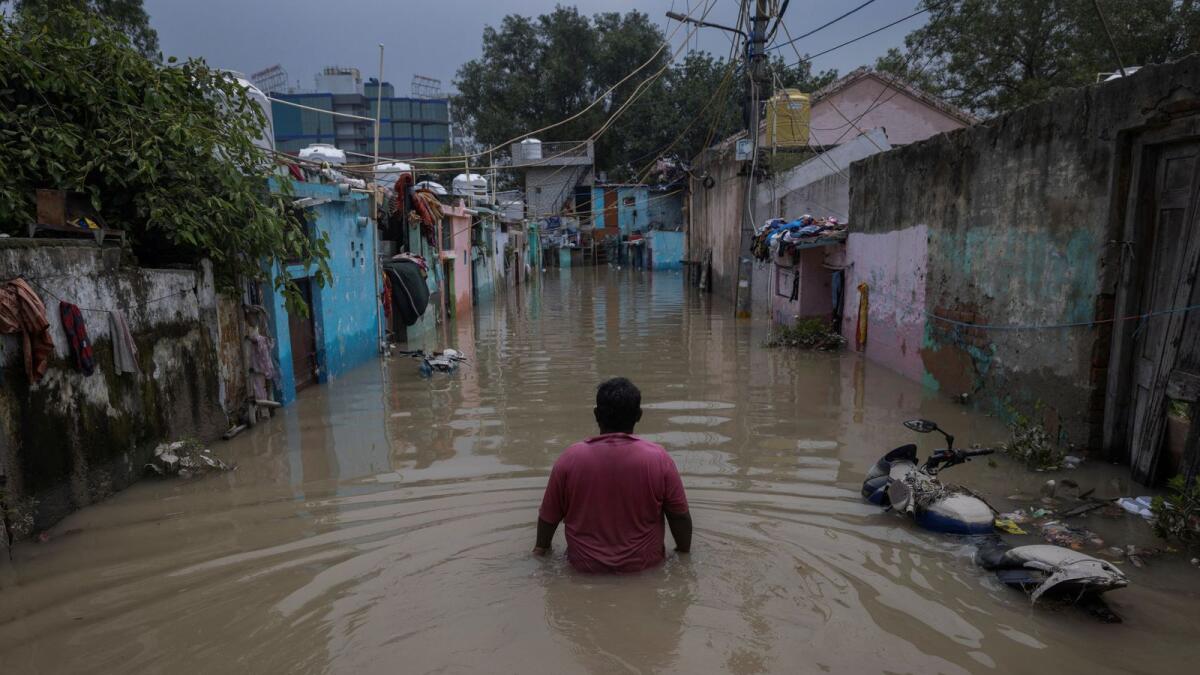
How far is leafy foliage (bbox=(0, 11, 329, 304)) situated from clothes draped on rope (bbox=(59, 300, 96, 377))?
4.10 ft

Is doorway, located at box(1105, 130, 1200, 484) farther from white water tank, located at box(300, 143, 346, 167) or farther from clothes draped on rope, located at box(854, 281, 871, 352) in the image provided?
white water tank, located at box(300, 143, 346, 167)

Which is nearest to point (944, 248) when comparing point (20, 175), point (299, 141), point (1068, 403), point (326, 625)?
point (1068, 403)

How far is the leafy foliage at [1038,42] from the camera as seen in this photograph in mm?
18141

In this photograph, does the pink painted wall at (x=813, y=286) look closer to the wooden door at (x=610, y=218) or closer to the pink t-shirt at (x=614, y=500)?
the pink t-shirt at (x=614, y=500)

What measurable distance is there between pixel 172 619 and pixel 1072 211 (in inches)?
284

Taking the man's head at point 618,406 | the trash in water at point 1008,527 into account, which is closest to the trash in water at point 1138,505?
the trash in water at point 1008,527

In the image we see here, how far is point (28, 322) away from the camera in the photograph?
4.96 metres

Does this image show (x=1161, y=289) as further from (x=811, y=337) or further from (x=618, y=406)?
(x=811, y=337)

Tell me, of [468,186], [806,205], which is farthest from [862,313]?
[468,186]

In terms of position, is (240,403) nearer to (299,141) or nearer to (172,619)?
(172,619)

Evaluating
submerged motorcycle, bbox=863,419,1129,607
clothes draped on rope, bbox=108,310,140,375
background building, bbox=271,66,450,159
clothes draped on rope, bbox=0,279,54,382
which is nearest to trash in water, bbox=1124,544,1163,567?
submerged motorcycle, bbox=863,419,1129,607

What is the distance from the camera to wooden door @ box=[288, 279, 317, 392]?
33.6 ft

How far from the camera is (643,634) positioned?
361cm

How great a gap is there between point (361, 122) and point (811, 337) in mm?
54834
